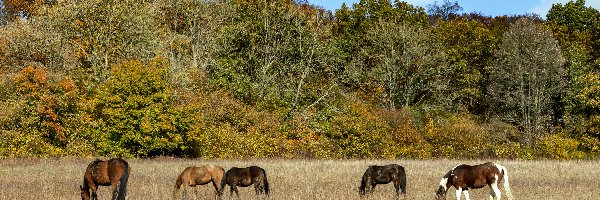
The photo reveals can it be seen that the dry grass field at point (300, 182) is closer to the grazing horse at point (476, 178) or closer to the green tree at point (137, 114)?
the grazing horse at point (476, 178)

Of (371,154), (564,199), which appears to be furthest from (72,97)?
(564,199)

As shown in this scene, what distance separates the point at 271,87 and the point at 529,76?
73.6 feet

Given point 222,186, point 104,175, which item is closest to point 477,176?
point 222,186

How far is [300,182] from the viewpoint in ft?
80.9

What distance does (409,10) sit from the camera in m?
75.2

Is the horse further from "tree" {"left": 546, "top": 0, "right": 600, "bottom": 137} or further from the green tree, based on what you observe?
"tree" {"left": 546, "top": 0, "right": 600, "bottom": 137}

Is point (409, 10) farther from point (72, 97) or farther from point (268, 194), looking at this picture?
point (268, 194)

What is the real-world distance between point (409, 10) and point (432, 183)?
5230 centimetres

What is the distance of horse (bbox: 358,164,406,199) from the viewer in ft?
67.0

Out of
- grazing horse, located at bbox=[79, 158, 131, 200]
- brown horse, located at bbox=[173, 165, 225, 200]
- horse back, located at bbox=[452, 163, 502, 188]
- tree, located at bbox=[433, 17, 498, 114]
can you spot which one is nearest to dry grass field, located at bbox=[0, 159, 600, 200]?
brown horse, located at bbox=[173, 165, 225, 200]

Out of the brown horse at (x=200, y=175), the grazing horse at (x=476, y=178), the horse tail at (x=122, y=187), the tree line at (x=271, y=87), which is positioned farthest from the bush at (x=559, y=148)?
the horse tail at (x=122, y=187)

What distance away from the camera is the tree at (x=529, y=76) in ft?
197

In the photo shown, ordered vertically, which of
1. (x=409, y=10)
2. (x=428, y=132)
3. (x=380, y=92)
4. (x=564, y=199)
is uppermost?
(x=409, y=10)

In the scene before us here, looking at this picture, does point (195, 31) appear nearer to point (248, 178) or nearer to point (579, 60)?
point (579, 60)
